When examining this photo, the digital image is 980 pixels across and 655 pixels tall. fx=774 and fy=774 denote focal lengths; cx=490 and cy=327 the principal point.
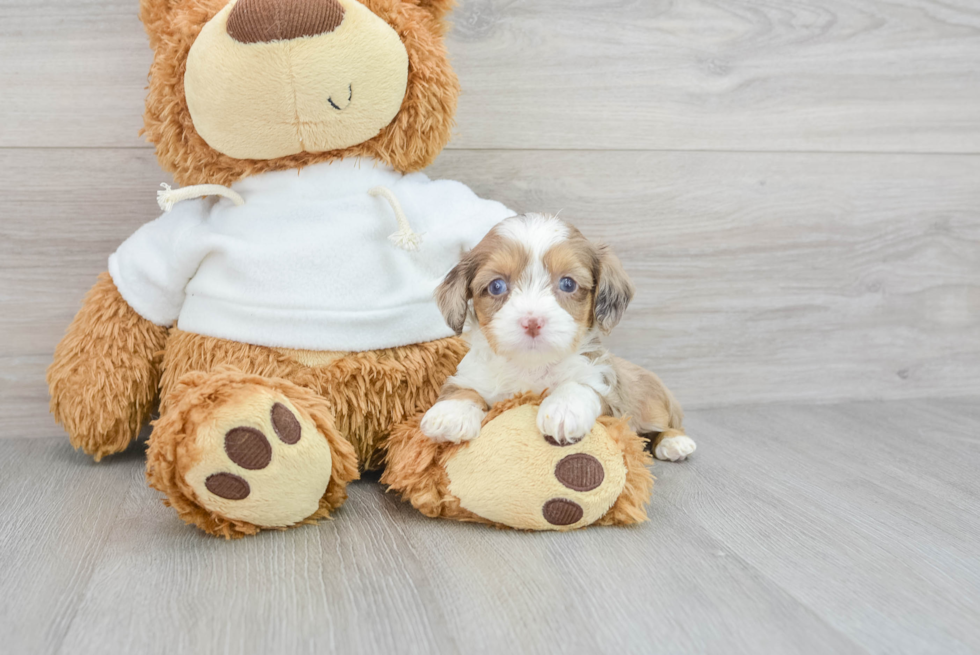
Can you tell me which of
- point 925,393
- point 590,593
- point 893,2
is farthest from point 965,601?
point 893,2

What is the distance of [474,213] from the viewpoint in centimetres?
145

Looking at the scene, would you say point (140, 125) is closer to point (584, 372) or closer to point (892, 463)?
point (584, 372)

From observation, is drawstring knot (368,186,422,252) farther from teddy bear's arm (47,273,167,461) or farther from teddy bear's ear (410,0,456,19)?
teddy bear's arm (47,273,167,461)

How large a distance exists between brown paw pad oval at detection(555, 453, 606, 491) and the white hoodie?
39 cm

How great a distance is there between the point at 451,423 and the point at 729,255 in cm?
105

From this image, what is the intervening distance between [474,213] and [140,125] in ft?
2.53

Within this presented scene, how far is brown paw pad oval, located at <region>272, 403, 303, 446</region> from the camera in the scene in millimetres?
1087

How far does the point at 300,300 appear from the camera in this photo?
132 cm

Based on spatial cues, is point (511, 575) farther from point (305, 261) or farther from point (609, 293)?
point (305, 261)

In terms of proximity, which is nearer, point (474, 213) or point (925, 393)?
point (474, 213)

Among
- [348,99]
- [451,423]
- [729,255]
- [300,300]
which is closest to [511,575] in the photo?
[451,423]

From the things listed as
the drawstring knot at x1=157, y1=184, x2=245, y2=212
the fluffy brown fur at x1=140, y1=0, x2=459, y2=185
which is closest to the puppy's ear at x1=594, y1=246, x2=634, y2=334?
the fluffy brown fur at x1=140, y1=0, x2=459, y2=185

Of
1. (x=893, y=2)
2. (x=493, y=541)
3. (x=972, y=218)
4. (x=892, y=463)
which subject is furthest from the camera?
(x=972, y=218)

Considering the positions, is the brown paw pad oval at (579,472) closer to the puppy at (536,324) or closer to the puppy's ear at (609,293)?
the puppy at (536,324)
